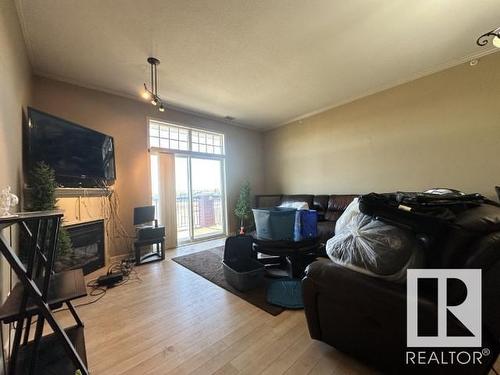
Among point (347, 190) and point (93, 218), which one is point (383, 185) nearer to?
point (347, 190)

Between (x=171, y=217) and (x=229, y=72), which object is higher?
(x=229, y=72)

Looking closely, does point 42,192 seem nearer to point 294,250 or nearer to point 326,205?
point 294,250

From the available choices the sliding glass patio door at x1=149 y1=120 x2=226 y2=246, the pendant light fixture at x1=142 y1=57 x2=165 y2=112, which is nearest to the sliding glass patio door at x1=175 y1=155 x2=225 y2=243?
the sliding glass patio door at x1=149 y1=120 x2=226 y2=246

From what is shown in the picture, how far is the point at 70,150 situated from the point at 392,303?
379cm

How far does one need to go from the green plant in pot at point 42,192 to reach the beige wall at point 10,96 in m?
0.13

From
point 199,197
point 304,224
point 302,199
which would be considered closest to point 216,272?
point 304,224

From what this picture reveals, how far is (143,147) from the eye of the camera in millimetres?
3906

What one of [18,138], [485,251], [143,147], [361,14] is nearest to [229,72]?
[361,14]

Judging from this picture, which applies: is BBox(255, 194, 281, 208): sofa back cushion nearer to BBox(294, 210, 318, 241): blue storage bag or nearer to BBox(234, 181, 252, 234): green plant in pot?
BBox(234, 181, 252, 234): green plant in pot

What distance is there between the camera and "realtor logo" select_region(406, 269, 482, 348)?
0.91 m

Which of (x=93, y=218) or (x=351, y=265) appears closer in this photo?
(x=351, y=265)

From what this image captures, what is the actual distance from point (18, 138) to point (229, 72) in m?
2.58

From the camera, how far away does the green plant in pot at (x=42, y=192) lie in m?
2.30

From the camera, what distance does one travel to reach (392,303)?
3.47 ft
